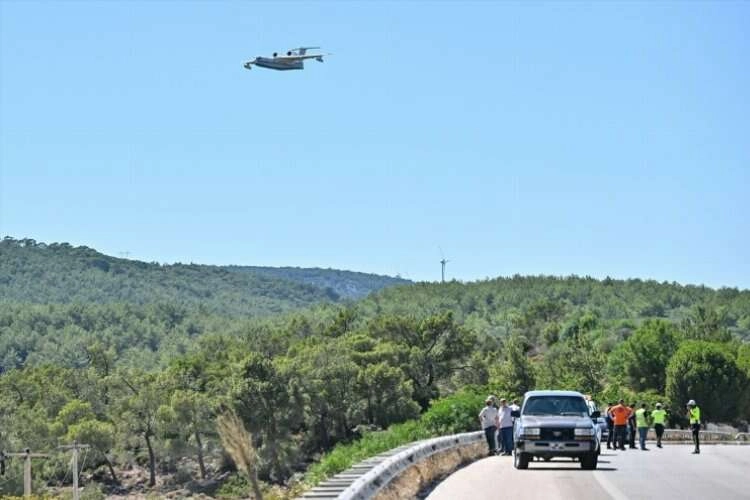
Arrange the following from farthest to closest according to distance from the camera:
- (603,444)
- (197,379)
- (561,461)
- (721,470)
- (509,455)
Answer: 1. (197,379)
2. (603,444)
3. (509,455)
4. (561,461)
5. (721,470)

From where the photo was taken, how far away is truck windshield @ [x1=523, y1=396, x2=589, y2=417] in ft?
101

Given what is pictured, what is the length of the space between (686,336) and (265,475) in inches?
1996

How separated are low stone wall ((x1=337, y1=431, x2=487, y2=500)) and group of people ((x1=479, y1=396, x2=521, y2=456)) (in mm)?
438

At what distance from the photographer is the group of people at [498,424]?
3619 cm

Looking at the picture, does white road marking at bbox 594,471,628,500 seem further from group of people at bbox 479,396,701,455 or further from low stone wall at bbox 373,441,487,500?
group of people at bbox 479,396,701,455

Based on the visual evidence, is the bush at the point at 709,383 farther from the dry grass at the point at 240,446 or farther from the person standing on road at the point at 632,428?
the dry grass at the point at 240,446

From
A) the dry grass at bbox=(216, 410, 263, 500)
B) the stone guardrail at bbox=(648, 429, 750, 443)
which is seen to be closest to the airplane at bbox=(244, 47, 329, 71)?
the stone guardrail at bbox=(648, 429, 750, 443)

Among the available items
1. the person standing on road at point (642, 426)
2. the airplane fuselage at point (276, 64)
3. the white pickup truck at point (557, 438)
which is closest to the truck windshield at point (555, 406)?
the white pickup truck at point (557, 438)

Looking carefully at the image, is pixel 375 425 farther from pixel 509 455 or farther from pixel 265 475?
pixel 509 455

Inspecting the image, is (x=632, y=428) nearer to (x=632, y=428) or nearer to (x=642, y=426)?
(x=632, y=428)

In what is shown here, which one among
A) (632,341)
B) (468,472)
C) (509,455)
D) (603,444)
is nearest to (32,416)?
(632,341)

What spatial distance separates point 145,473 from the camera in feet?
378

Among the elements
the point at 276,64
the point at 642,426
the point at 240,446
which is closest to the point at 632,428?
the point at 642,426

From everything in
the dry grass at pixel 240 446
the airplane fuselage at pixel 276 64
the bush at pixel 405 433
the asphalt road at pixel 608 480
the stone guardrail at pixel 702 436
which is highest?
the airplane fuselage at pixel 276 64
